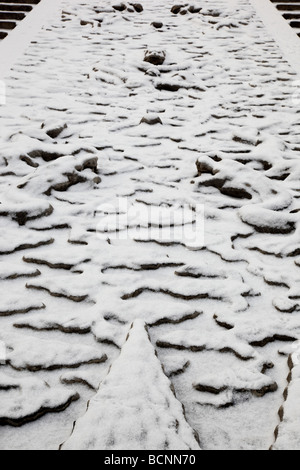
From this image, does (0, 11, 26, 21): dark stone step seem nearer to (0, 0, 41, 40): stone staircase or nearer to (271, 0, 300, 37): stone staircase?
(0, 0, 41, 40): stone staircase

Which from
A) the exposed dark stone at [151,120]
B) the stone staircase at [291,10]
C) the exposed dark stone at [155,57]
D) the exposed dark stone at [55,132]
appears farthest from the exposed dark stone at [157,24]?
the exposed dark stone at [55,132]

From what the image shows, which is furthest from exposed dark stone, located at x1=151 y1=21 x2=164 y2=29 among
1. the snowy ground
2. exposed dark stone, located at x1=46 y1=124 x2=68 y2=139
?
exposed dark stone, located at x1=46 y1=124 x2=68 y2=139

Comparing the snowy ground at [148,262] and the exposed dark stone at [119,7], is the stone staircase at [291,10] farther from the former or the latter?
the exposed dark stone at [119,7]

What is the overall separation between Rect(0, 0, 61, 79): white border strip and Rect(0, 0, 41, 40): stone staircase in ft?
0.28

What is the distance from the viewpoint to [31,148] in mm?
2664

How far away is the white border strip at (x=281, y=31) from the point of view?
433cm

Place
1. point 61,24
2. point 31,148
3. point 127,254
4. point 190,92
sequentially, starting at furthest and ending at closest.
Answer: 1. point 61,24
2. point 190,92
3. point 31,148
4. point 127,254

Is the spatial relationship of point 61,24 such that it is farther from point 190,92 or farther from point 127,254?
point 127,254

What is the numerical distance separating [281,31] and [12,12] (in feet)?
10.4

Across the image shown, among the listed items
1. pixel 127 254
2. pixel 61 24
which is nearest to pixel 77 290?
pixel 127 254

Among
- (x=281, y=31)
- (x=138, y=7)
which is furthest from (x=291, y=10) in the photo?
(x=138, y=7)

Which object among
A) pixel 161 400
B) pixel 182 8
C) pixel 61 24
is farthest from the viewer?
pixel 182 8

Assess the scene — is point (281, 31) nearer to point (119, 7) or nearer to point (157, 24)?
point (157, 24)
